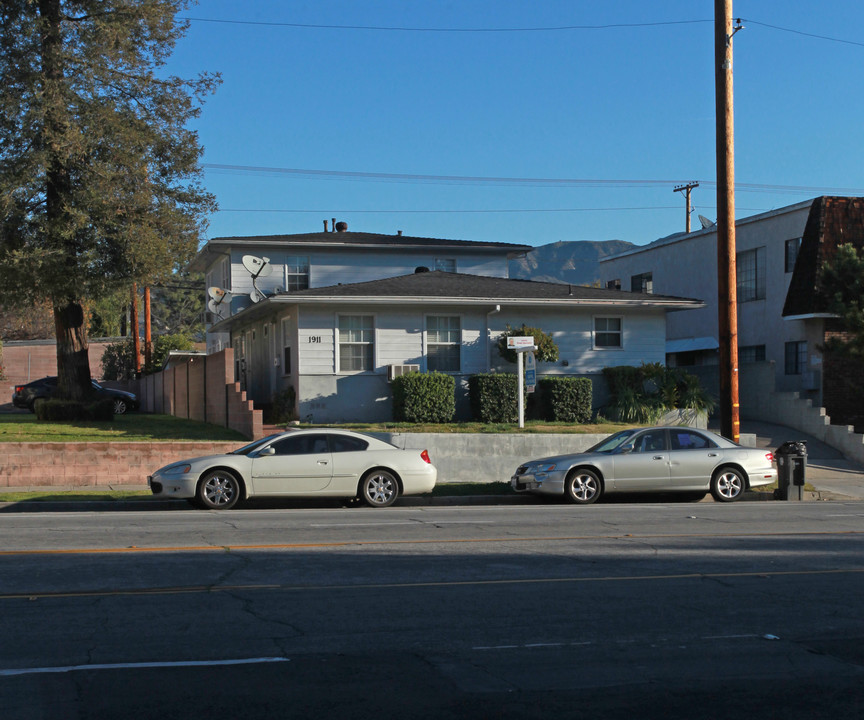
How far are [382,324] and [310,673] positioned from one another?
20.2 meters

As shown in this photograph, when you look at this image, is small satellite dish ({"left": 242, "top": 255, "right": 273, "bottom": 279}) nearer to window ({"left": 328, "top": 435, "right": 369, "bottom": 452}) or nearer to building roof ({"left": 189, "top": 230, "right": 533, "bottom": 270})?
building roof ({"left": 189, "top": 230, "right": 533, "bottom": 270})

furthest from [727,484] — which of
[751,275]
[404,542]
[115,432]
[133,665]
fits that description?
[751,275]

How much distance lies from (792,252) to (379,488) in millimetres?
18980

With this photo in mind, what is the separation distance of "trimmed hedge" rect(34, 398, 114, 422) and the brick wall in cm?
642

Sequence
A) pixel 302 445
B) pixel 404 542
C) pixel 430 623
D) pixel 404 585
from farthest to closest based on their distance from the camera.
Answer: pixel 302 445, pixel 404 542, pixel 404 585, pixel 430 623

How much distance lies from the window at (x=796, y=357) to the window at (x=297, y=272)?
1658cm

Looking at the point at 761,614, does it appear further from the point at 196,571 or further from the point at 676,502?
the point at 676,502

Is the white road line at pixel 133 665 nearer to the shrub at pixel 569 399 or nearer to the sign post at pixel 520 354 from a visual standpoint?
the sign post at pixel 520 354

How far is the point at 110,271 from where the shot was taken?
985 inches

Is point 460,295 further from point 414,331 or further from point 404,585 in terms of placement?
point 404,585

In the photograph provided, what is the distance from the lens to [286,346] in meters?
26.9

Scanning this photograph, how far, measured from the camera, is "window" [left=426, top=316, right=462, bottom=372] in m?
26.5

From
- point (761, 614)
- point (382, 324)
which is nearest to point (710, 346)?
point (382, 324)

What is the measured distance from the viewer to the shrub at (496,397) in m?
25.2
